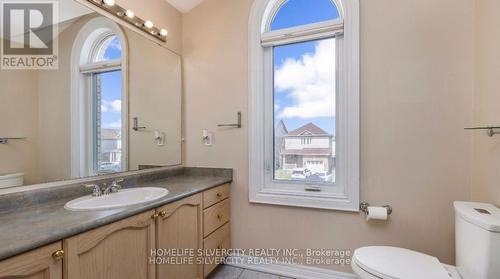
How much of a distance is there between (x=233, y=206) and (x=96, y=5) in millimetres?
1777

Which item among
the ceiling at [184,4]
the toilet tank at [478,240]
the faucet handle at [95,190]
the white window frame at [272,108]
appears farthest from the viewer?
the ceiling at [184,4]

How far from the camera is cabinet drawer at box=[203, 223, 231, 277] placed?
1741 millimetres

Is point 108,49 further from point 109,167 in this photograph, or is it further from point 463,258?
point 463,258

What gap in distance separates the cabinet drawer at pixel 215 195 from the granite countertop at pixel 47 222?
1.20 ft

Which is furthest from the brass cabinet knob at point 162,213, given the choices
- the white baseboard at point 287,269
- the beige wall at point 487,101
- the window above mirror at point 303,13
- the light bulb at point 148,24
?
the beige wall at point 487,101

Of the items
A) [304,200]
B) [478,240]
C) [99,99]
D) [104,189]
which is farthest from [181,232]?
[478,240]

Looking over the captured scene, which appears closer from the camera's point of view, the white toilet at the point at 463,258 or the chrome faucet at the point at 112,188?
the white toilet at the point at 463,258

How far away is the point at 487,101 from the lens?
1335mm

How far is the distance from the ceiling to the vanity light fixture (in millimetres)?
319

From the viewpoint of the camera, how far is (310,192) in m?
1.86

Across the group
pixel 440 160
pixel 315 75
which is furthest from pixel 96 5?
pixel 440 160

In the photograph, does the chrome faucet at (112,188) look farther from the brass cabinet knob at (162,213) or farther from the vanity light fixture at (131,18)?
the vanity light fixture at (131,18)

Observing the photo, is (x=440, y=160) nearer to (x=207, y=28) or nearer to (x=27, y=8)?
(x=207, y=28)

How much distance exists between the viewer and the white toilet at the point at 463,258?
104 centimetres
